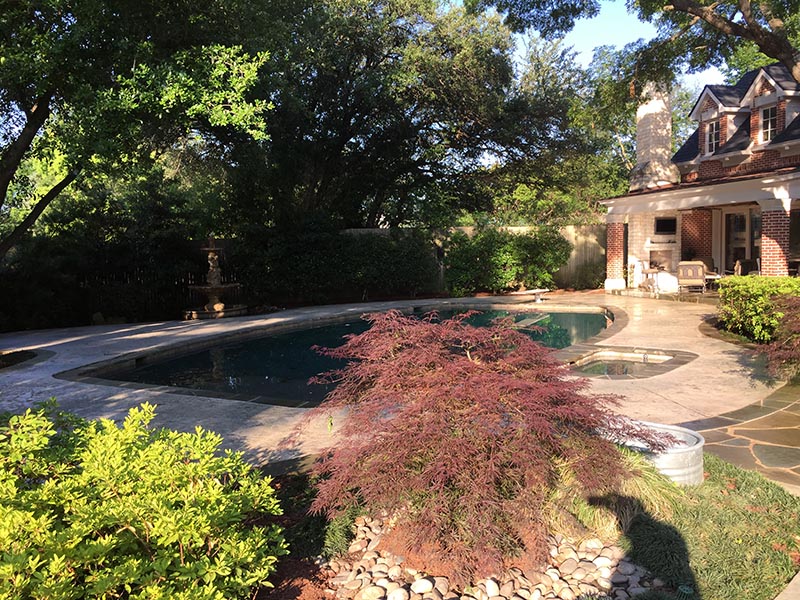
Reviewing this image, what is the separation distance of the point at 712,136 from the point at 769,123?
192 centimetres

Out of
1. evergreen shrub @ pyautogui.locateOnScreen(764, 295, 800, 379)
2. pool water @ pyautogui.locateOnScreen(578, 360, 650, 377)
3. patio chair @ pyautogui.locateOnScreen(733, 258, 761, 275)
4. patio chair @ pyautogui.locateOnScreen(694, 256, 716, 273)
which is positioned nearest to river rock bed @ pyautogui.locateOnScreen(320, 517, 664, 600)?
evergreen shrub @ pyautogui.locateOnScreen(764, 295, 800, 379)

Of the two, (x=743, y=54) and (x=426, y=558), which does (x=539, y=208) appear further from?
(x=426, y=558)

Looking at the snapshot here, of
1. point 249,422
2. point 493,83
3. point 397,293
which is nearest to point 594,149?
point 493,83

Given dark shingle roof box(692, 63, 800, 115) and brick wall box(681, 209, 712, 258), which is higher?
dark shingle roof box(692, 63, 800, 115)

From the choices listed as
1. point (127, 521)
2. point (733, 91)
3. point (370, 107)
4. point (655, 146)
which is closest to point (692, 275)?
point (655, 146)

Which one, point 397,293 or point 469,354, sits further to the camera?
point 397,293

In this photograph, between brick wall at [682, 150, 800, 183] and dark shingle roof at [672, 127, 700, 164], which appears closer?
brick wall at [682, 150, 800, 183]

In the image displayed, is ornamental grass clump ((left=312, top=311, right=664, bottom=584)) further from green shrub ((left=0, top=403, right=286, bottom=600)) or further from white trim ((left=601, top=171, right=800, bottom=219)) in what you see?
white trim ((left=601, top=171, right=800, bottom=219))

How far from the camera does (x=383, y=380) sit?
3334 mm

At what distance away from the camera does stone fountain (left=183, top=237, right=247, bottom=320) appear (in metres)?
15.7

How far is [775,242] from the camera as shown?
13.6 metres

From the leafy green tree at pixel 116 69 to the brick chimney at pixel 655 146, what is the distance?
1375 cm

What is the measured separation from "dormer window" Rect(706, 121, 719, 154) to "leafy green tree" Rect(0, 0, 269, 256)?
568 inches

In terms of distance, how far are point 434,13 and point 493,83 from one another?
2.77 m
